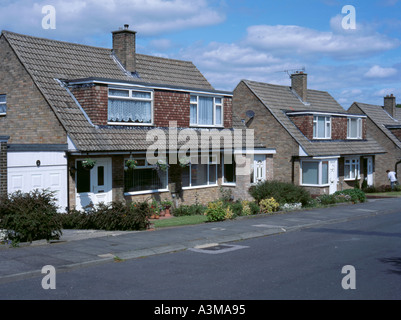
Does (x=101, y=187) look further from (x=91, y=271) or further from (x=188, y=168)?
(x=91, y=271)

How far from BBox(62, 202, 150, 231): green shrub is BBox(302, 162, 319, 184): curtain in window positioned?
1651 cm

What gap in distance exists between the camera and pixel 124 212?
16656 mm

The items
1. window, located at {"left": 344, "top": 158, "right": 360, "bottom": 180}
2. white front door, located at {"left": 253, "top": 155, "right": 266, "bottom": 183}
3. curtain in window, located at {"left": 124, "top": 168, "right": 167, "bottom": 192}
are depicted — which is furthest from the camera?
window, located at {"left": 344, "top": 158, "right": 360, "bottom": 180}

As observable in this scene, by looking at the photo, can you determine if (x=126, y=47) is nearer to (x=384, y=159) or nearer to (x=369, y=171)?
(x=369, y=171)

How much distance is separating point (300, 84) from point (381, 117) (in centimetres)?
1254

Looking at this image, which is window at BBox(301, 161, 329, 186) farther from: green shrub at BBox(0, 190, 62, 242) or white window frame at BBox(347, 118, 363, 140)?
green shrub at BBox(0, 190, 62, 242)

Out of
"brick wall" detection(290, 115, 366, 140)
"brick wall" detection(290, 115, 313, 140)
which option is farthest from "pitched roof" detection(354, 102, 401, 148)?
"brick wall" detection(290, 115, 313, 140)

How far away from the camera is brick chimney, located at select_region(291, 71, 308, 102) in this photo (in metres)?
36.2

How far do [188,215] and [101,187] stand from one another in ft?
13.9

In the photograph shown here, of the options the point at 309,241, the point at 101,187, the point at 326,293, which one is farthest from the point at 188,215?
the point at 326,293

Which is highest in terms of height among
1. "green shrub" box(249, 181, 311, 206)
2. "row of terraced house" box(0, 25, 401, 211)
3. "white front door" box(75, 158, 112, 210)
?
"row of terraced house" box(0, 25, 401, 211)

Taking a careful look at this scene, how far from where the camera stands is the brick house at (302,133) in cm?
3100

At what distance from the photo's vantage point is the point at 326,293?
8.94 meters

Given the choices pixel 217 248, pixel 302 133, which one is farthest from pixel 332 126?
pixel 217 248
